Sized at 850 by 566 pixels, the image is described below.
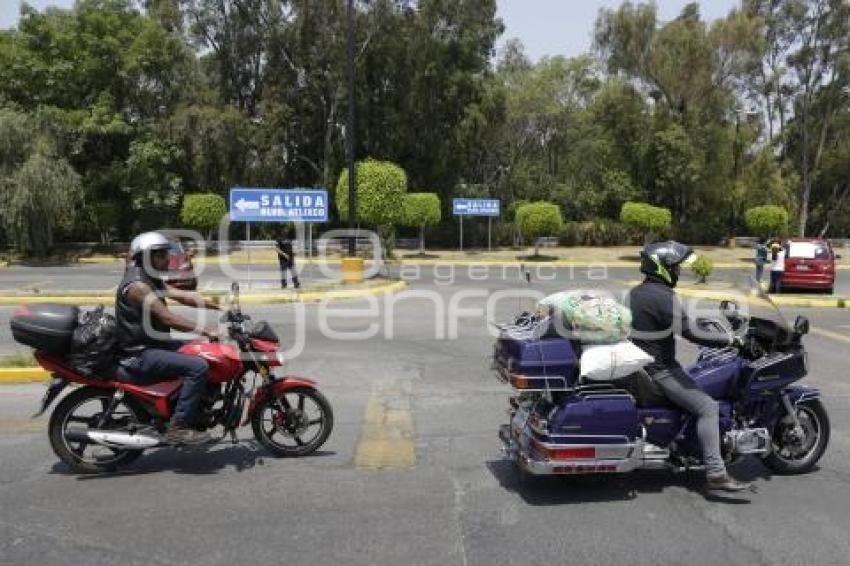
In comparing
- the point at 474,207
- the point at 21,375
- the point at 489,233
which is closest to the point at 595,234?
the point at 489,233

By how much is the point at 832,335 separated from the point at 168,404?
12.1 metres

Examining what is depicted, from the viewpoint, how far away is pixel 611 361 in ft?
18.3

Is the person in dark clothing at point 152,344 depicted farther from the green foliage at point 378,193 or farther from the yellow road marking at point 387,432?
the green foliage at point 378,193

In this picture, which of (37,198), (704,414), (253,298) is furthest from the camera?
(37,198)

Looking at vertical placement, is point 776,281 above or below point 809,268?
below

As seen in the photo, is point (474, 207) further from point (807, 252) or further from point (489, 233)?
point (807, 252)

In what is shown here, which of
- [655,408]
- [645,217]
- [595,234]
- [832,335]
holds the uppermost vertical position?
[645,217]

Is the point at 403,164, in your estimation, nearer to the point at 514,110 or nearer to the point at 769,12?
the point at 514,110

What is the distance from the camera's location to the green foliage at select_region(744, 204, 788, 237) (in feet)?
133

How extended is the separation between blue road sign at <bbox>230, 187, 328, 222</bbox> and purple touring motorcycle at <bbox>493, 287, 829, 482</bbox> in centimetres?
1877

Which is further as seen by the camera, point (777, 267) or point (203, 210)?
point (203, 210)

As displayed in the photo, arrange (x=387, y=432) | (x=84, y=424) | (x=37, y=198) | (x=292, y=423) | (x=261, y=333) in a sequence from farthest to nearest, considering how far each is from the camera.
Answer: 1. (x=37, y=198)
2. (x=387, y=432)
3. (x=292, y=423)
4. (x=261, y=333)
5. (x=84, y=424)

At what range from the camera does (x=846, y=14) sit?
4700 cm

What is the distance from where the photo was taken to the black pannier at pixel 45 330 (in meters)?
6.04
